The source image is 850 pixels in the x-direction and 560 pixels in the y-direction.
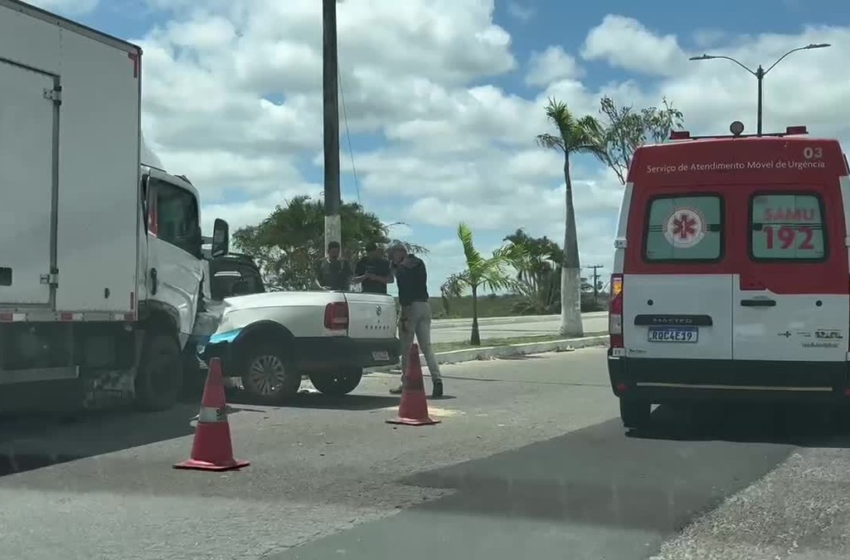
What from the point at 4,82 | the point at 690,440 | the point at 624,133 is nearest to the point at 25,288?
the point at 4,82

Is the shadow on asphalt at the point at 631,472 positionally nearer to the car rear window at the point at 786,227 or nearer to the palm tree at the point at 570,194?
the car rear window at the point at 786,227

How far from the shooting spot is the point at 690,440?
9.42 m

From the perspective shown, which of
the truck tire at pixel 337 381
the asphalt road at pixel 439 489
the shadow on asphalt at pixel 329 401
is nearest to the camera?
the asphalt road at pixel 439 489

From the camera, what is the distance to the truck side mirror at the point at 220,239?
482 inches

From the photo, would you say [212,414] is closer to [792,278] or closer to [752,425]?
[792,278]

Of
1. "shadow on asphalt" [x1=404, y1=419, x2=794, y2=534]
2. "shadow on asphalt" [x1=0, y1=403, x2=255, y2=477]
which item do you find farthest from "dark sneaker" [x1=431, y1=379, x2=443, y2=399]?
"shadow on asphalt" [x1=404, y1=419, x2=794, y2=534]

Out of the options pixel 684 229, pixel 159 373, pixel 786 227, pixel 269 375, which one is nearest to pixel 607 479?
pixel 684 229

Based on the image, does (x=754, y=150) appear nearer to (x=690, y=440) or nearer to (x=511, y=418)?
(x=690, y=440)

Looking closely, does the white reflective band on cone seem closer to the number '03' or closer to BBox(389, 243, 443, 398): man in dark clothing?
BBox(389, 243, 443, 398): man in dark clothing

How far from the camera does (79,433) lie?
9.89 metres

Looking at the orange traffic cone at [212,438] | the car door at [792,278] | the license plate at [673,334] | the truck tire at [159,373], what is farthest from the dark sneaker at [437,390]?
the orange traffic cone at [212,438]

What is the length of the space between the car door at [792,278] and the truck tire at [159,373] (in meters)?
5.80

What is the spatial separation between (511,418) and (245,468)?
372cm

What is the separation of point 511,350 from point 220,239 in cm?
993
